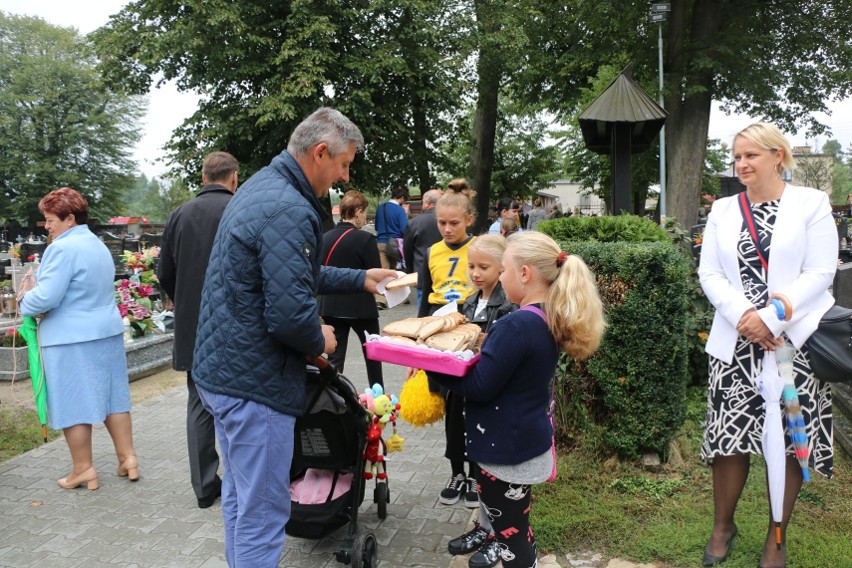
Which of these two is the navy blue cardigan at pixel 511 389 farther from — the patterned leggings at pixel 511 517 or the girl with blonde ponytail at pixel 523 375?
the patterned leggings at pixel 511 517

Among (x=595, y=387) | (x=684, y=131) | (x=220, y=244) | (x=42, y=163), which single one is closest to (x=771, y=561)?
(x=595, y=387)

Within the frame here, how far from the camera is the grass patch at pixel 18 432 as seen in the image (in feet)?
17.6

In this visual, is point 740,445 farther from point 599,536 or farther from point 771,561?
point 599,536

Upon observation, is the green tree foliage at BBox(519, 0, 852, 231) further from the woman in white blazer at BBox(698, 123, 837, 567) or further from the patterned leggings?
the patterned leggings

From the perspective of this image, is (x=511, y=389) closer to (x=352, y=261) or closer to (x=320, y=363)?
(x=320, y=363)

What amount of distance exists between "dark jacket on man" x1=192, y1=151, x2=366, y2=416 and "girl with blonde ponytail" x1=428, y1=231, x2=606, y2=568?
604 millimetres

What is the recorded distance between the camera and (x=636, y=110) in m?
6.72

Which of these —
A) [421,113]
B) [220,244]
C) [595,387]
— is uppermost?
[421,113]

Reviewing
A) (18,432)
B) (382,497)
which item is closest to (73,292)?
(18,432)

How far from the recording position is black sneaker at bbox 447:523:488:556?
11.2 feet

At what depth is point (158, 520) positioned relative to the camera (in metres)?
3.98

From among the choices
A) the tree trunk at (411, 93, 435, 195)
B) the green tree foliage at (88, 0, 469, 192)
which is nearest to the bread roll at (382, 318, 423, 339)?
the green tree foliage at (88, 0, 469, 192)

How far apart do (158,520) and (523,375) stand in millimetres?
2653

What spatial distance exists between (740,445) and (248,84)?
1721cm
